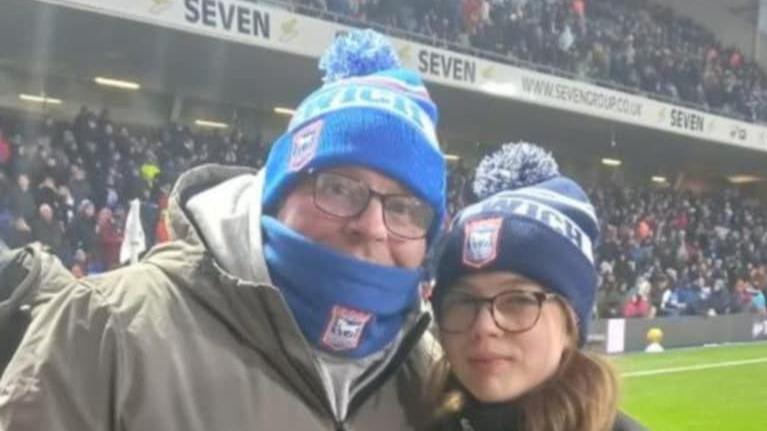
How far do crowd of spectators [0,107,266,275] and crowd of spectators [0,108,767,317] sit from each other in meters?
0.02

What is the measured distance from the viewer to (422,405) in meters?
2.02

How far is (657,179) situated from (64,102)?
20.5m

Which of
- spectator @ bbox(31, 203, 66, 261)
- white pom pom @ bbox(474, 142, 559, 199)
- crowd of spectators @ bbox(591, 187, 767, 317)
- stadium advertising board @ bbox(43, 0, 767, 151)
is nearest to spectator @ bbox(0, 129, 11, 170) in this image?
spectator @ bbox(31, 203, 66, 261)

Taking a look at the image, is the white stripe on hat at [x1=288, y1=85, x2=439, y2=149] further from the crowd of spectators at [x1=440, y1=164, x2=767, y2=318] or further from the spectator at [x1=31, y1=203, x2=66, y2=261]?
the crowd of spectators at [x1=440, y1=164, x2=767, y2=318]

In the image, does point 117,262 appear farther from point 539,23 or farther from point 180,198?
point 539,23

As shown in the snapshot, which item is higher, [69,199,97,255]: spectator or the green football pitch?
[69,199,97,255]: spectator

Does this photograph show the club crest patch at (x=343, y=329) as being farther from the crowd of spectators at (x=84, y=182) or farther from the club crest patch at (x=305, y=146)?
the crowd of spectators at (x=84, y=182)

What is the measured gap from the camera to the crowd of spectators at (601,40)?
63.4ft

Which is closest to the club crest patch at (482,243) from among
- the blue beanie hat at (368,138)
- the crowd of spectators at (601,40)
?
the blue beanie hat at (368,138)

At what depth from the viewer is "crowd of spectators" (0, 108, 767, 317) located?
11.6 metres

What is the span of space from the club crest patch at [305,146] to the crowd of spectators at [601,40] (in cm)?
A: 1507

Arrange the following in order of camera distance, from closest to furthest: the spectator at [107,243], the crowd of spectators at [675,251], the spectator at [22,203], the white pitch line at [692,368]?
the spectator at [22,203], the spectator at [107,243], the white pitch line at [692,368], the crowd of spectators at [675,251]

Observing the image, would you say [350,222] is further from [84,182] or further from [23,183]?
[84,182]

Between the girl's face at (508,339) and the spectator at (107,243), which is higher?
the girl's face at (508,339)
